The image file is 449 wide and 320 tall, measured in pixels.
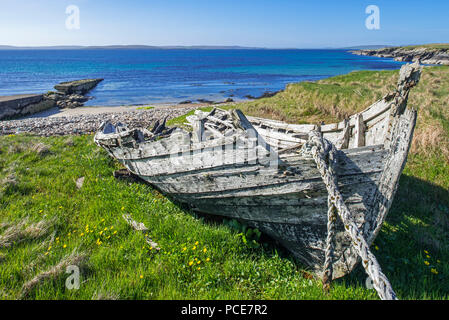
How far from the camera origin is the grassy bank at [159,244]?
3.38 m

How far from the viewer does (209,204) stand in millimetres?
4766

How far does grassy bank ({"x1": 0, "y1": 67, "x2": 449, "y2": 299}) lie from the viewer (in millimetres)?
3385

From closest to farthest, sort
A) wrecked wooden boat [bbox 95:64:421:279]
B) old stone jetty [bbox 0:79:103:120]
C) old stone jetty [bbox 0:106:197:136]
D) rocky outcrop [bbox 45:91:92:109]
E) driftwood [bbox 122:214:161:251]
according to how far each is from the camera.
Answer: wrecked wooden boat [bbox 95:64:421:279], driftwood [bbox 122:214:161:251], old stone jetty [bbox 0:106:197:136], old stone jetty [bbox 0:79:103:120], rocky outcrop [bbox 45:91:92:109]

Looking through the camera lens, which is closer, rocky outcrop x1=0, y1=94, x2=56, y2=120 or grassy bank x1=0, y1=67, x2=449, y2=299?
grassy bank x1=0, y1=67, x2=449, y2=299

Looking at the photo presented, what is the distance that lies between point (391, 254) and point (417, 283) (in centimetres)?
77

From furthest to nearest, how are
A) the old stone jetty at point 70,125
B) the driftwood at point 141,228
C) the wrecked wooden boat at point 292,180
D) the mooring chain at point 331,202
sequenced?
1. the old stone jetty at point 70,125
2. the driftwood at point 141,228
3. the wrecked wooden boat at point 292,180
4. the mooring chain at point 331,202

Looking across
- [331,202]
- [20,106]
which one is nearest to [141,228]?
[331,202]

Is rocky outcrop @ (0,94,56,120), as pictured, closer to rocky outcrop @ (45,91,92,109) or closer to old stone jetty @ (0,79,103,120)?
old stone jetty @ (0,79,103,120)

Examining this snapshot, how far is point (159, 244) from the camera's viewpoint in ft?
14.1

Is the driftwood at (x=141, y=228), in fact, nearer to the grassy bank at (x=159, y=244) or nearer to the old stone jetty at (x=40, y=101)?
the grassy bank at (x=159, y=244)

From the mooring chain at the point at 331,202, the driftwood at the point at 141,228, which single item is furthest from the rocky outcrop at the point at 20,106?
the mooring chain at the point at 331,202

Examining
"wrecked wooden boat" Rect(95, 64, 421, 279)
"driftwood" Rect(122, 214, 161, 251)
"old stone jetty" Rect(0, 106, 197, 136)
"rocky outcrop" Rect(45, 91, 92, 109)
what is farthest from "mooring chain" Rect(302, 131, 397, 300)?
"rocky outcrop" Rect(45, 91, 92, 109)

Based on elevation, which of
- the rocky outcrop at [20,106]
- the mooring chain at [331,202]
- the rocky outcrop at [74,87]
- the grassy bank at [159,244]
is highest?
the rocky outcrop at [74,87]
